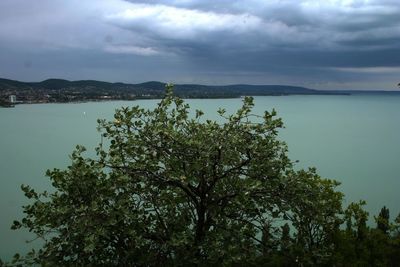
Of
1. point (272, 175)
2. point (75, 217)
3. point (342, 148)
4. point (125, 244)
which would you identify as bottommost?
point (342, 148)

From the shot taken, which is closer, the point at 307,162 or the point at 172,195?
the point at 172,195

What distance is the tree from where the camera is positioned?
841 centimetres

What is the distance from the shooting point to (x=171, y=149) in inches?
365

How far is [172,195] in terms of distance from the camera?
9.89 metres

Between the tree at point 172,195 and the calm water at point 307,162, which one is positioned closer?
the tree at point 172,195

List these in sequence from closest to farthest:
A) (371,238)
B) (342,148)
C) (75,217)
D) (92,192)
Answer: (75,217) < (92,192) < (371,238) < (342,148)

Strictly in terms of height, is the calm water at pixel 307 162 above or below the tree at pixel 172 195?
below

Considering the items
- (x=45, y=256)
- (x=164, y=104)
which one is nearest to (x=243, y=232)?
(x=164, y=104)

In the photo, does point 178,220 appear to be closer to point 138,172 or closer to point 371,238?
point 138,172

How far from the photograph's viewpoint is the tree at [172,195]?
841cm

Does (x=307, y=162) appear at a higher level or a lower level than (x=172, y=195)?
lower

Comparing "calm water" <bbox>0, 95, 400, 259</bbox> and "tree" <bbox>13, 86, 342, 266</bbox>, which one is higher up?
"tree" <bbox>13, 86, 342, 266</bbox>

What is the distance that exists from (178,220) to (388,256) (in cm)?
673

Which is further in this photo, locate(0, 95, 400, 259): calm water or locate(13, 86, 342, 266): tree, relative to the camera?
locate(0, 95, 400, 259): calm water
